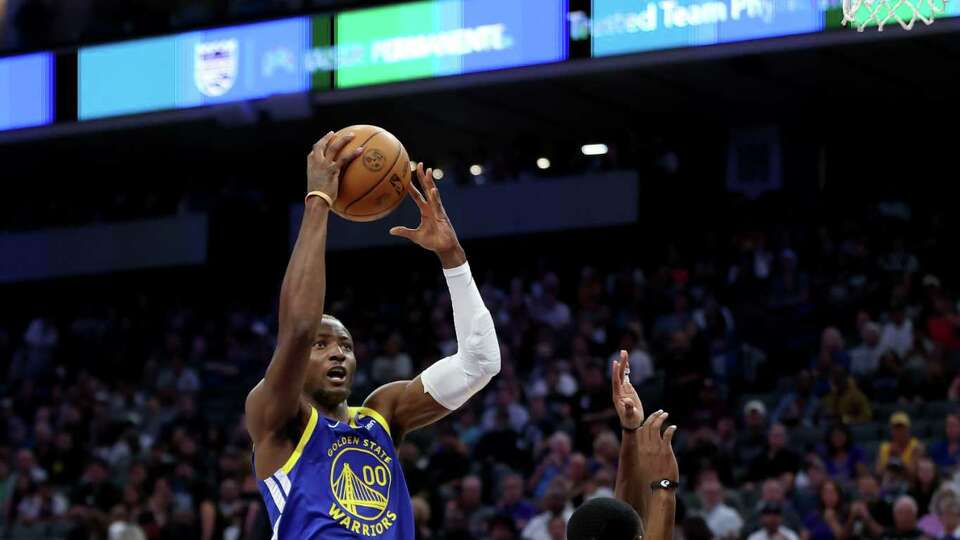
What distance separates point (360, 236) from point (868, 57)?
685 cm

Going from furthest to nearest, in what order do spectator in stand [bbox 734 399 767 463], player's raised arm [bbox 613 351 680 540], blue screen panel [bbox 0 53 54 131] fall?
blue screen panel [bbox 0 53 54 131] → spectator in stand [bbox 734 399 767 463] → player's raised arm [bbox 613 351 680 540]

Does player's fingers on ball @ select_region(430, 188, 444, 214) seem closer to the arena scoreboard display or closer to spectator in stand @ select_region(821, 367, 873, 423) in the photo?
the arena scoreboard display

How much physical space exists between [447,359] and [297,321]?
685 mm

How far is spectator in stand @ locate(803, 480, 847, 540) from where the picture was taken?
33.7 ft

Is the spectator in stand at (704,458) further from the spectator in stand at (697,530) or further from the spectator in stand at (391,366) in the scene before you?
the spectator in stand at (391,366)

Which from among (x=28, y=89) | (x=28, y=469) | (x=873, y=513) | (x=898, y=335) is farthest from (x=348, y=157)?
(x=28, y=469)

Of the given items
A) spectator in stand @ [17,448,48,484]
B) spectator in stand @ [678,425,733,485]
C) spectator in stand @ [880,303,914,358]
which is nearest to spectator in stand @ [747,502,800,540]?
spectator in stand @ [678,425,733,485]

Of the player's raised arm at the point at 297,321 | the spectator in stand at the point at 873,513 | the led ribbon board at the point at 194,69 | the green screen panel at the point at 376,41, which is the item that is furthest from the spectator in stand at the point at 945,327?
the player's raised arm at the point at 297,321

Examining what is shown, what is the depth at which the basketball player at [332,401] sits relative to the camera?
401 cm

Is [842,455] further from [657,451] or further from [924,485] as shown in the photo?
[657,451]

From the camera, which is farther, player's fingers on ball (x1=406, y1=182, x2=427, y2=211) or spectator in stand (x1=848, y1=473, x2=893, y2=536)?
spectator in stand (x1=848, y1=473, x2=893, y2=536)

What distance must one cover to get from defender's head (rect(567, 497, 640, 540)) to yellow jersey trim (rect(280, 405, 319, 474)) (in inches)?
31.1

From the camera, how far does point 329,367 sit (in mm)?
4391

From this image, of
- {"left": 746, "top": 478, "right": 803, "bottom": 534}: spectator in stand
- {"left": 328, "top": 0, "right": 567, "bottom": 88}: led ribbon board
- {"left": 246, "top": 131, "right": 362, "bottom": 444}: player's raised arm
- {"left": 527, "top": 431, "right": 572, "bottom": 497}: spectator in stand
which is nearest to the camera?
{"left": 246, "top": 131, "right": 362, "bottom": 444}: player's raised arm
